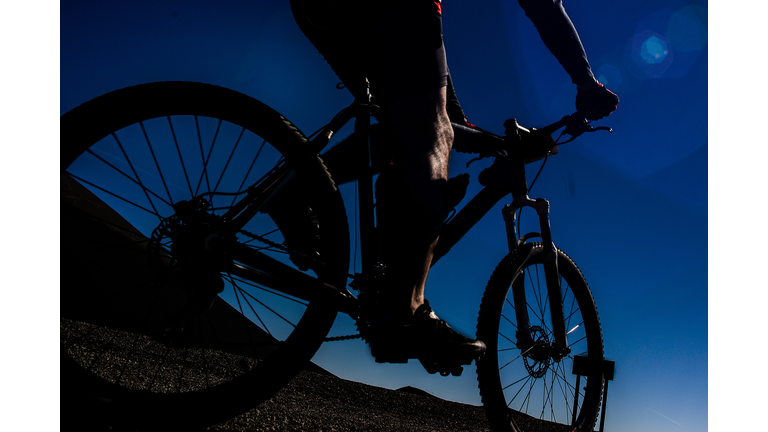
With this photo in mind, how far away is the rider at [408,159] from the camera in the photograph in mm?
1278

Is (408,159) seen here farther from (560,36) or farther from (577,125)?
(577,125)

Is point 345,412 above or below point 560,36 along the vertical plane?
below

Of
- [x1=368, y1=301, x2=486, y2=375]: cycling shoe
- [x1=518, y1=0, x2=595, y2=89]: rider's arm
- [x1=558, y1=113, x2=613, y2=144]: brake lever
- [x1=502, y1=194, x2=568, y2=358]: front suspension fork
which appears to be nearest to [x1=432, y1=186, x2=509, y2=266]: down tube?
[x1=502, y1=194, x2=568, y2=358]: front suspension fork

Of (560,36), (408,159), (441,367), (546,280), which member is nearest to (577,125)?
(560,36)

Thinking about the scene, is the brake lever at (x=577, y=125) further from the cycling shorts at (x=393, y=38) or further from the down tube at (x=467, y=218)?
the cycling shorts at (x=393, y=38)

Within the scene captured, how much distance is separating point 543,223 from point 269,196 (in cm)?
154

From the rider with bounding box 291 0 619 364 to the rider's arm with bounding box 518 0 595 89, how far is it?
729 millimetres

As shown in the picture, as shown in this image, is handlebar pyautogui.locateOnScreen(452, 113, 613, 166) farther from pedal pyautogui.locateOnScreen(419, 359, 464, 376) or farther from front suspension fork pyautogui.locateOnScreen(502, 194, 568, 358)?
pedal pyautogui.locateOnScreen(419, 359, 464, 376)

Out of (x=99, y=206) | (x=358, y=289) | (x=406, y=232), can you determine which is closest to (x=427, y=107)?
(x=406, y=232)

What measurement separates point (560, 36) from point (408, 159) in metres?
1.16

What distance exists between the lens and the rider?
4.19ft

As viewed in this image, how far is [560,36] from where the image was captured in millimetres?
1790

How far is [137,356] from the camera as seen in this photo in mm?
2414

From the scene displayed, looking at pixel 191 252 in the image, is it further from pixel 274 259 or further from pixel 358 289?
pixel 358 289
